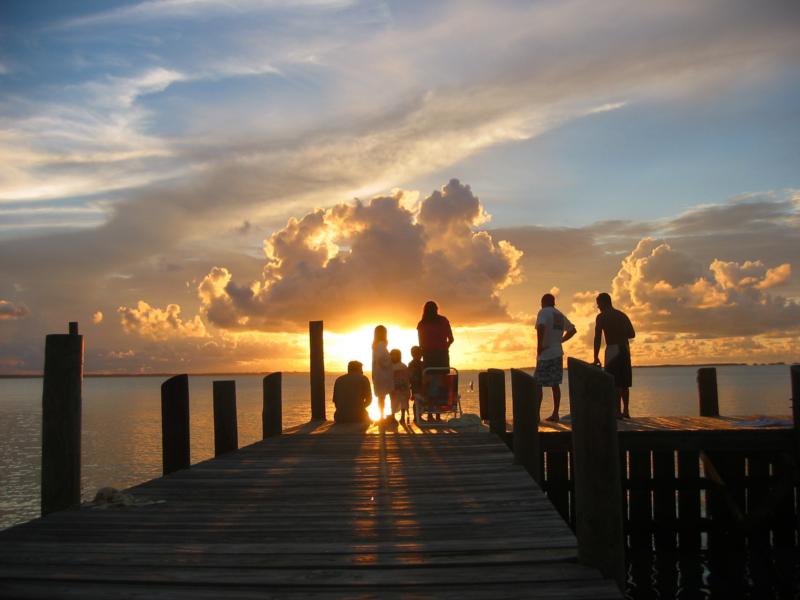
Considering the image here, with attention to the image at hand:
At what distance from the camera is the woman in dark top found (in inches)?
576

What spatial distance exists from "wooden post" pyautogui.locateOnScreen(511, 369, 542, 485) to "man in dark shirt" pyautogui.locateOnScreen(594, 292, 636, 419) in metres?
5.08

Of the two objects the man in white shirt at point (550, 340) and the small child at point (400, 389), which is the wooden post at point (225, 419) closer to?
the small child at point (400, 389)

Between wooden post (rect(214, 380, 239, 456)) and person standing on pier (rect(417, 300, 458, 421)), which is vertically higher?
person standing on pier (rect(417, 300, 458, 421))

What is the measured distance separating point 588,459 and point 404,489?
11.1 feet

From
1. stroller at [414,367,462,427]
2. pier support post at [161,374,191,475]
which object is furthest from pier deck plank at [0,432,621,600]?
stroller at [414,367,462,427]

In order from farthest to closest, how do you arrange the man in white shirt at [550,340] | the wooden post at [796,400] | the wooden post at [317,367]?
the wooden post at [317,367] < the man in white shirt at [550,340] < the wooden post at [796,400]

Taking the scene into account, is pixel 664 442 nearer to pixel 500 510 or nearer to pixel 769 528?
pixel 769 528

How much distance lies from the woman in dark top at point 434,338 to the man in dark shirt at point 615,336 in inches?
112

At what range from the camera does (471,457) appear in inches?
388

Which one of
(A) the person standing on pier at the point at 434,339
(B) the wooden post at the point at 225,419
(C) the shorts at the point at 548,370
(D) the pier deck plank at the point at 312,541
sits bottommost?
(D) the pier deck plank at the point at 312,541

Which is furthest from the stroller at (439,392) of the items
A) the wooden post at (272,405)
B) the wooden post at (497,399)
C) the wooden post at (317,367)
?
the wooden post at (317,367)

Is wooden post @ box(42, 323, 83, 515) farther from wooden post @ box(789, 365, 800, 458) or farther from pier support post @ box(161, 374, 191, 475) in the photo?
wooden post @ box(789, 365, 800, 458)

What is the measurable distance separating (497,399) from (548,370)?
6.93ft

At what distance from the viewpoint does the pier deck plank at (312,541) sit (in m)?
4.46
